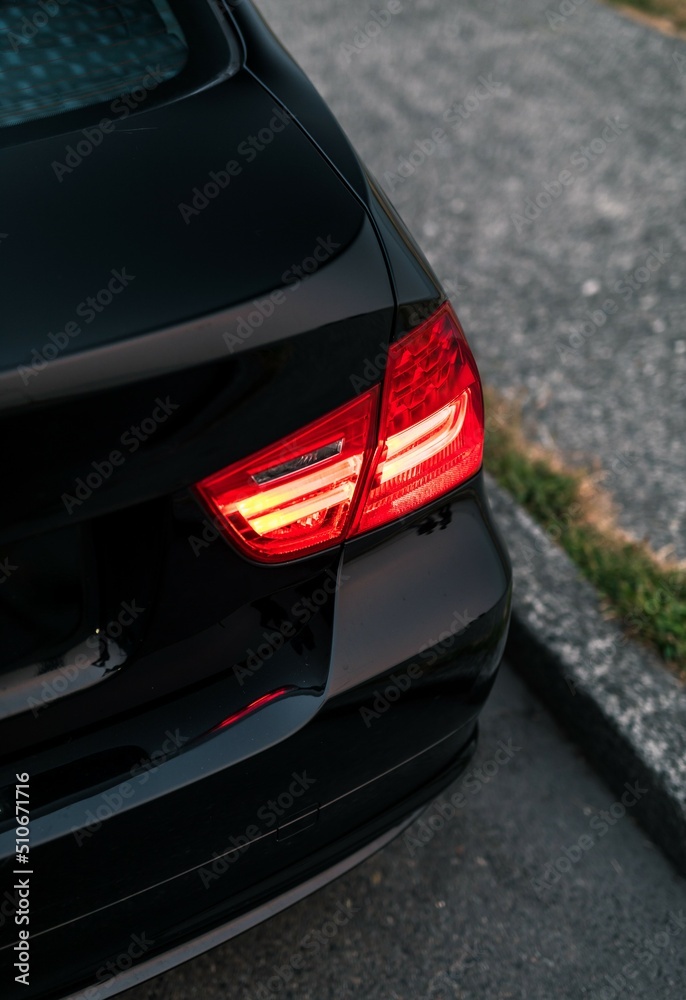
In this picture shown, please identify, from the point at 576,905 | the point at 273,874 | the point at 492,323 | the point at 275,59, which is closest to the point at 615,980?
the point at 576,905

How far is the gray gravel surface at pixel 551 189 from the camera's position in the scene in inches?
118

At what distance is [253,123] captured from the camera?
4.59 feet

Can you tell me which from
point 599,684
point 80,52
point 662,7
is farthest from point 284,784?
point 662,7

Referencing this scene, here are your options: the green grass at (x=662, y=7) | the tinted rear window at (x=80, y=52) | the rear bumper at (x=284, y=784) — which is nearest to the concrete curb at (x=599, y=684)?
the rear bumper at (x=284, y=784)

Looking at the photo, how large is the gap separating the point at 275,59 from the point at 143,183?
0.45m

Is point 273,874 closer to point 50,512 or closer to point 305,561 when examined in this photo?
point 305,561

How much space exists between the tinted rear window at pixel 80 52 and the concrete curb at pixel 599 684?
4.83ft

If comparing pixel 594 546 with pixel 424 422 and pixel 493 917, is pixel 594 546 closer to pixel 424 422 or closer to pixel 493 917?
pixel 493 917

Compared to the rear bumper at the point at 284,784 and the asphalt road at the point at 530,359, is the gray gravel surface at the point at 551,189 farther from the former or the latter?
the rear bumper at the point at 284,784

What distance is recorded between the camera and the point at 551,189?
3.98m

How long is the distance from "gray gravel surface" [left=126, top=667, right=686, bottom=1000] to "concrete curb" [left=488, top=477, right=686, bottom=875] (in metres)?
0.10

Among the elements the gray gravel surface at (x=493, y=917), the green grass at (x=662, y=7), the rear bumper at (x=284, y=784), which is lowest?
the green grass at (x=662, y=7)

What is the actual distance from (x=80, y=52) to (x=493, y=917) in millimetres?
1799

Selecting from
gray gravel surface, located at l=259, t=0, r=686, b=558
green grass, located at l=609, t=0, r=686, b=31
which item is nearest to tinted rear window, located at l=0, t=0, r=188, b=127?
gray gravel surface, located at l=259, t=0, r=686, b=558
